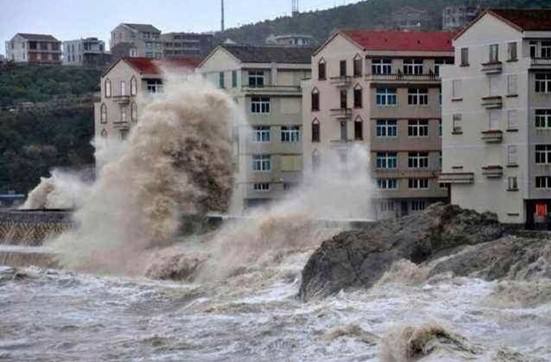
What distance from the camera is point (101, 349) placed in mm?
22391

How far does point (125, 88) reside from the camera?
193ft

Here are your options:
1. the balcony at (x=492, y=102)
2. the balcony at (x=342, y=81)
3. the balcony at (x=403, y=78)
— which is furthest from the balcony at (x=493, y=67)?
the balcony at (x=342, y=81)

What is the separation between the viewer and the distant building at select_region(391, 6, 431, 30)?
342 ft

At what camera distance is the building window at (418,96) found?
48500 mm

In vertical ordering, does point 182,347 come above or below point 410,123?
below

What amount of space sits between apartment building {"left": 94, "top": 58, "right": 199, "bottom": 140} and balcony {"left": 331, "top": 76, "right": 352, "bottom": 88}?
9.93 metres

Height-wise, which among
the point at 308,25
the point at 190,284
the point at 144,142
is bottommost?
the point at 190,284

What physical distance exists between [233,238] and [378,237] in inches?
314

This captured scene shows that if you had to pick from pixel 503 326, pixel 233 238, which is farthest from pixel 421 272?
pixel 233 238

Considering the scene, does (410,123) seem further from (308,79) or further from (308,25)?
(308,25)

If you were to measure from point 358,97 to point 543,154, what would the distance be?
946 centimetres

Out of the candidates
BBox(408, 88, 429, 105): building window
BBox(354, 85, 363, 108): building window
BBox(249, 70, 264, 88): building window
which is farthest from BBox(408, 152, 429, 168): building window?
BBox(249, 70, 264, 88): building window

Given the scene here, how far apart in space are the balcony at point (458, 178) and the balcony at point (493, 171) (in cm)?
83

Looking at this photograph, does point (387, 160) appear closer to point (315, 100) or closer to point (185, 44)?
point (315, 100)
